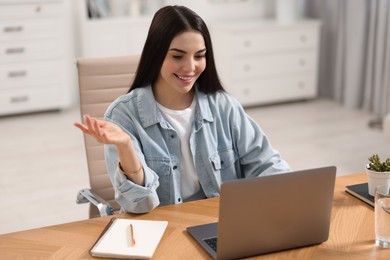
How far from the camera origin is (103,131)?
163cm

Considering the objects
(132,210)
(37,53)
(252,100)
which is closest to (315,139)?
(252,100)

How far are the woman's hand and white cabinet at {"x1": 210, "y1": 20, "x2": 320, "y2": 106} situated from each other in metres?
3.61

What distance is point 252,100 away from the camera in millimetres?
5406

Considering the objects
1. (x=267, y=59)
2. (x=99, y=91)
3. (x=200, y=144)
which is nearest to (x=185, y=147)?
(x=200, y=144)

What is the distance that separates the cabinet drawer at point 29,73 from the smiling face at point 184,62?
338cm

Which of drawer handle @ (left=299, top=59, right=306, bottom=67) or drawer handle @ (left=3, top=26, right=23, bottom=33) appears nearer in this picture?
drawer handle @ (left=3, top=26, right=23, bottom=33)

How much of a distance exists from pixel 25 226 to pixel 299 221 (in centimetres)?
211

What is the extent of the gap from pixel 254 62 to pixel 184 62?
11.4ft

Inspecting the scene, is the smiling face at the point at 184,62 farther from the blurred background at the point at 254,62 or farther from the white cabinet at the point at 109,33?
the white cabinet at the point at 109,33

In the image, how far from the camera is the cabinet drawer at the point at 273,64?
530 centimetres

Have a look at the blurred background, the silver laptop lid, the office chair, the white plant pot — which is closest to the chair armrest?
the office chair

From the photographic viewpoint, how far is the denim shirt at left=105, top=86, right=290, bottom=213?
193 cm

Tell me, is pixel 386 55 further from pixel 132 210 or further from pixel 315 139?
pixel 132 210

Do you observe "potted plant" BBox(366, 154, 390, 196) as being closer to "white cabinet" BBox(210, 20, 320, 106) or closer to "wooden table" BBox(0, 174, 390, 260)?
"wooden table" BBox(0, 174, 390, 260)
